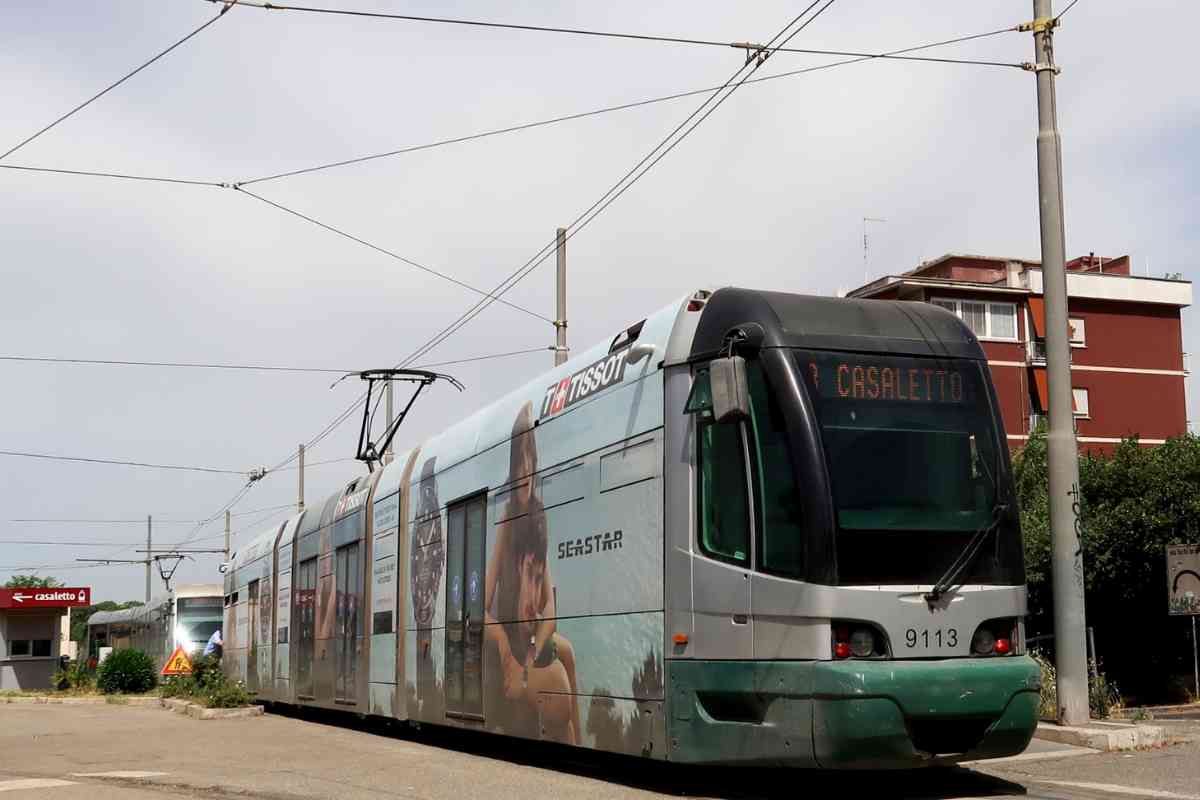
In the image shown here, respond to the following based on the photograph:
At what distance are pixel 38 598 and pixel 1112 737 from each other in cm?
4905

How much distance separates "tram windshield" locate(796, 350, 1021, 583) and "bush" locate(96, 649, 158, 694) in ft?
114

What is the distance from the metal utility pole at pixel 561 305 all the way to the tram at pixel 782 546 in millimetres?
11082

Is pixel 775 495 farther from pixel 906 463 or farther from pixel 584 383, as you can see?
pixel 584 383

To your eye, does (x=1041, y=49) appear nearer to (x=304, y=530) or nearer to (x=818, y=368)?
(x=818, y=368)

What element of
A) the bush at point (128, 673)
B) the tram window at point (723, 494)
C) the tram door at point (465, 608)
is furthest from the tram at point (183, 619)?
the tram window at point (723, 494)

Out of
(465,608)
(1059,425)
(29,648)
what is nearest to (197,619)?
(29,648)

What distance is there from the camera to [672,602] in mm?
9570

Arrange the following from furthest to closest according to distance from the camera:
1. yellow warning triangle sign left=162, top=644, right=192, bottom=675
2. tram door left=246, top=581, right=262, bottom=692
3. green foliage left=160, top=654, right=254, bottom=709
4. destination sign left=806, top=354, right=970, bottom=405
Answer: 1. yellow warning triangle sign left=162, top=644, right=192, bottom=675
2. tram door left=246, top=581, right=262, bottom=692
3. green foliage left=160, top=654, right=254, bottom=709
4. destination sign left=806, top=354, right=970, bottom=405

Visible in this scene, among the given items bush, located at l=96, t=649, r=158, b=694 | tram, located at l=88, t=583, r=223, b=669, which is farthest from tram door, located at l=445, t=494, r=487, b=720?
bush, located at l=96, t=649, r=158, b=694

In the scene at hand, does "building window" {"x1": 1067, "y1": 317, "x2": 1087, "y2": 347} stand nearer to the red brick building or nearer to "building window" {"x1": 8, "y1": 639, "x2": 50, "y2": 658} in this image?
the red brick building

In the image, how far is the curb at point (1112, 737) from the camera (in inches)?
460

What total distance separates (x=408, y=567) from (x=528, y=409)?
13.3 ft

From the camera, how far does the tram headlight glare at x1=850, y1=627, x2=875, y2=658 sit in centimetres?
859

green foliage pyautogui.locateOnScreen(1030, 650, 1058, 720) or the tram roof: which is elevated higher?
the tram roof
